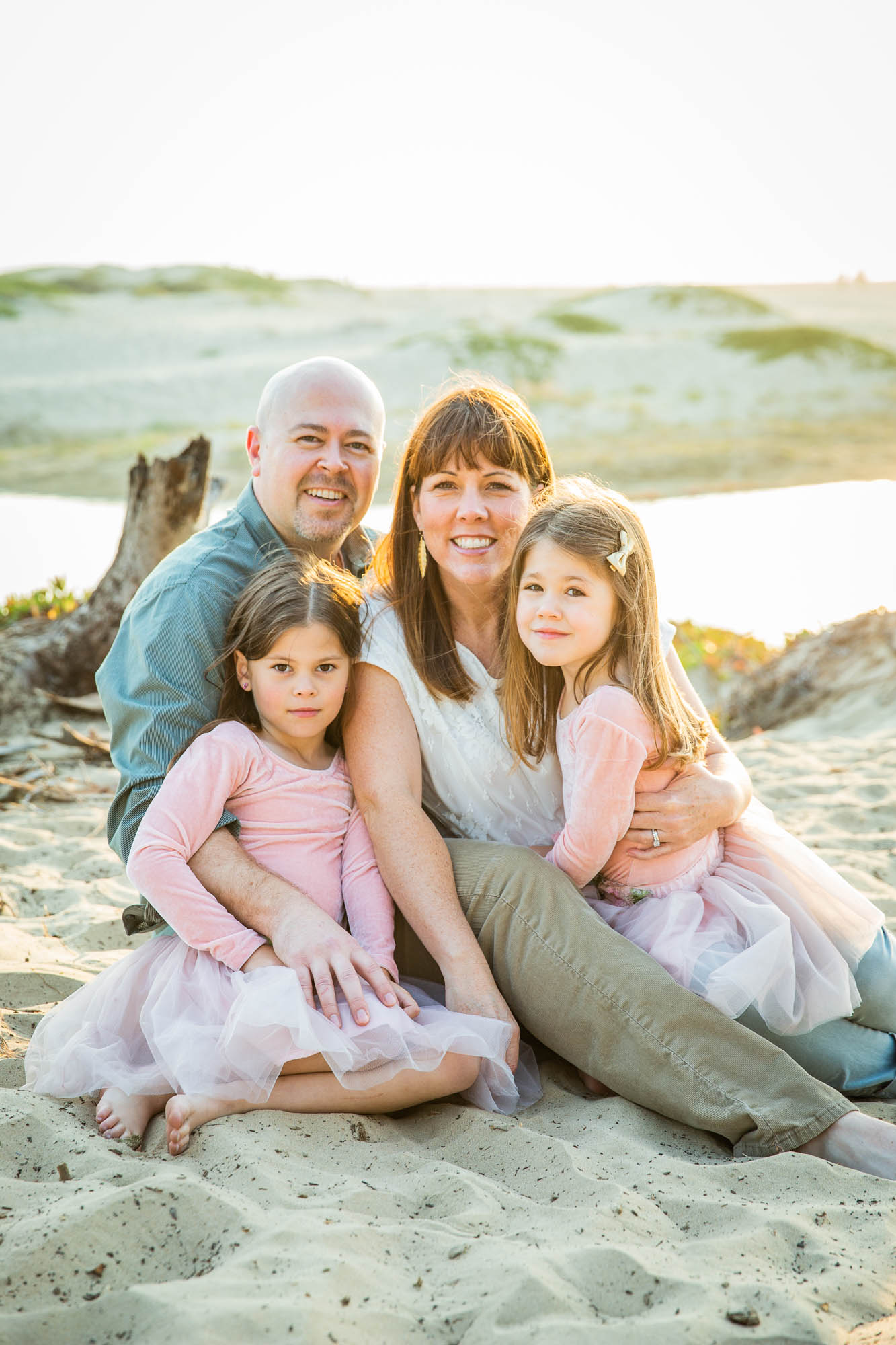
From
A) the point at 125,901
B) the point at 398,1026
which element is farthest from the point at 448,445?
the point at 125,901

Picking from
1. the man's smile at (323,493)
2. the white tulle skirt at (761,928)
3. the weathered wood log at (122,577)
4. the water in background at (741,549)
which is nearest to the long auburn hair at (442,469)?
the man's smile at (323,493)

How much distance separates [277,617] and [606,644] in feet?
2.66

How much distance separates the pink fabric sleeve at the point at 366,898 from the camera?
276 cm

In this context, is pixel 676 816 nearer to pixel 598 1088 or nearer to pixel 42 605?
pixel 598 1088

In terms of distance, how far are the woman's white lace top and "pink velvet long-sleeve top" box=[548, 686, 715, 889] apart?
0.24m

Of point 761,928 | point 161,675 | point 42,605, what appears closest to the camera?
point 761,928

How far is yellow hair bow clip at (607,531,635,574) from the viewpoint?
2.73 m

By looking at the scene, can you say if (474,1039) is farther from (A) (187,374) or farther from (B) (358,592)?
(A) (187,374)

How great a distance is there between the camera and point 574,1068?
283cm

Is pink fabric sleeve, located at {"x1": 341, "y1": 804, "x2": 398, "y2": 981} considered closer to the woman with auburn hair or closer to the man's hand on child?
the woman with auburn hair

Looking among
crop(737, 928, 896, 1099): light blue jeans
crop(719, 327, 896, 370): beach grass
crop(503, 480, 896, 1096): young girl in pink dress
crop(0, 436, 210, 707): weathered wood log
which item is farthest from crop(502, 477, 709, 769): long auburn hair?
crop(719, 327, 896, 370): beach grass

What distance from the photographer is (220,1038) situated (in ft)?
7.97

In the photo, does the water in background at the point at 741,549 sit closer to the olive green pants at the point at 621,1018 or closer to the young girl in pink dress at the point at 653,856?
the young girl in pink dress at the point at 653,856

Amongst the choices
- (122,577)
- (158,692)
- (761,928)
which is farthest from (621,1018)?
(122,577)
